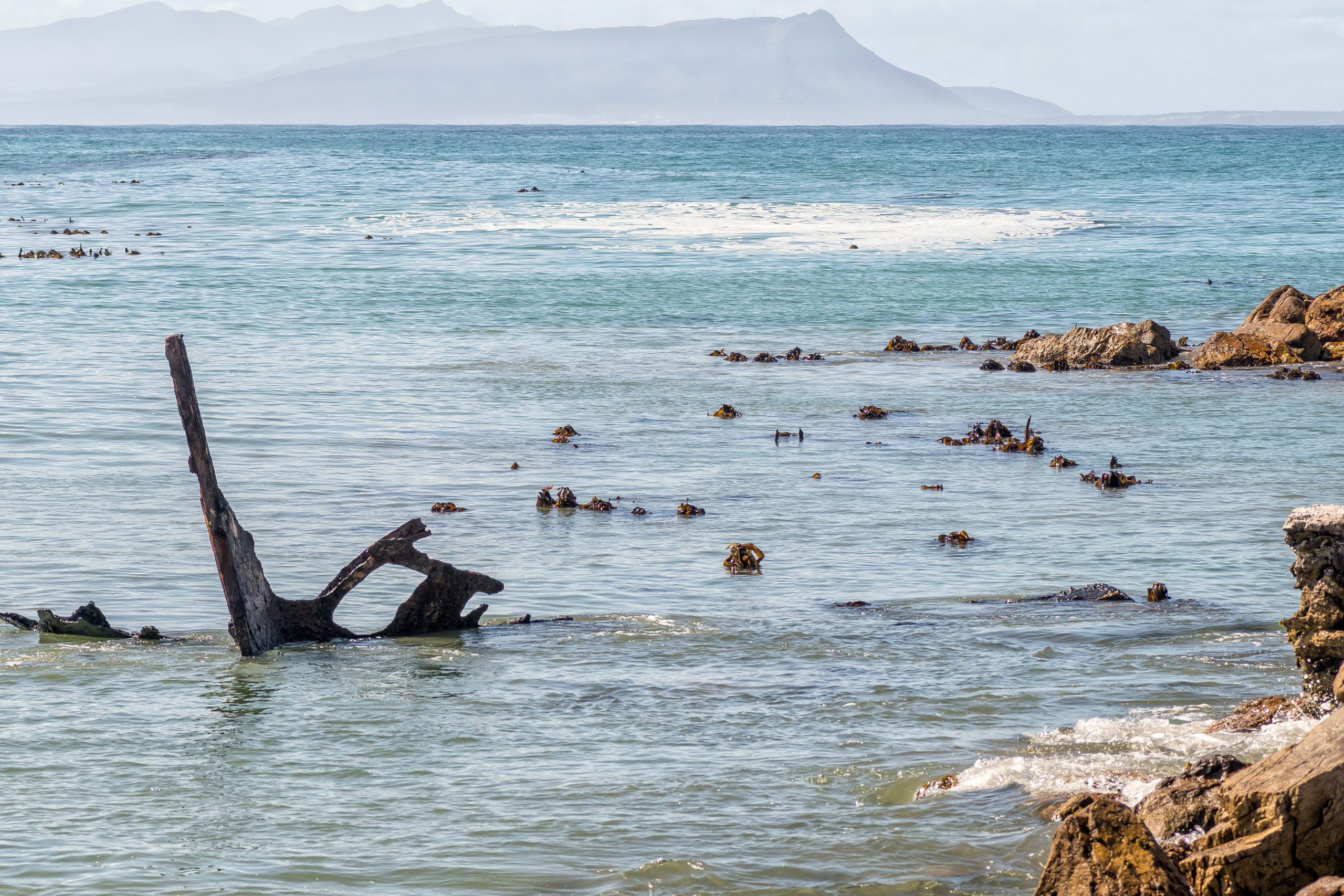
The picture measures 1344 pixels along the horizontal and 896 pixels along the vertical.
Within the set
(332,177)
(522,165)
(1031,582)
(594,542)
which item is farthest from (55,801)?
(522,165)

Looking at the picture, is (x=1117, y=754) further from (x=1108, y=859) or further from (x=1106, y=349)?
(x=1106, y=349)

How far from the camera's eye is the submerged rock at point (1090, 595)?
10562 millimetres

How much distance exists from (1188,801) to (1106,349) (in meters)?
18.7

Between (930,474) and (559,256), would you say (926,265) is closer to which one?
(559,256)

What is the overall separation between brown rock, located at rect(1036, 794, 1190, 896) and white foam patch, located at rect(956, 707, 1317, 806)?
150cm

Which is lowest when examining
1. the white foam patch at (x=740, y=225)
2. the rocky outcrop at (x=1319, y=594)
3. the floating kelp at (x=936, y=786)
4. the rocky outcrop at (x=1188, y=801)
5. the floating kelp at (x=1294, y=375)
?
the floating kelp at (x=936, y=786)

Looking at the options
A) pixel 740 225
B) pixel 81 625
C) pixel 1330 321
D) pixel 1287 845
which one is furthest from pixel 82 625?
pixel 740 225

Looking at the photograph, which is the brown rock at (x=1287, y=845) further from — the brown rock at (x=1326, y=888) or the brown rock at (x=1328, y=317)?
the brown rock at (x=1328, y=317)

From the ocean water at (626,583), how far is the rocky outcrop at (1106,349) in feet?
1.90

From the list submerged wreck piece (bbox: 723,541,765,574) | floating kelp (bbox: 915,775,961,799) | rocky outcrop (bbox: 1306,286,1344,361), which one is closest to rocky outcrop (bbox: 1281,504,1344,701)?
floating kelp (bbox: 915,775,961,799)

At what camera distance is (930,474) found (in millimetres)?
15492

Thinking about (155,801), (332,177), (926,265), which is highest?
(332,177)

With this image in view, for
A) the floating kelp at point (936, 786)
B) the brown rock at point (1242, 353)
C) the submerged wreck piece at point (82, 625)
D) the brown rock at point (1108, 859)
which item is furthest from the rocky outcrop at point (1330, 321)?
the brown rock at point (1108, 859)

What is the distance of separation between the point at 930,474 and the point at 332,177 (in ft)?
242
